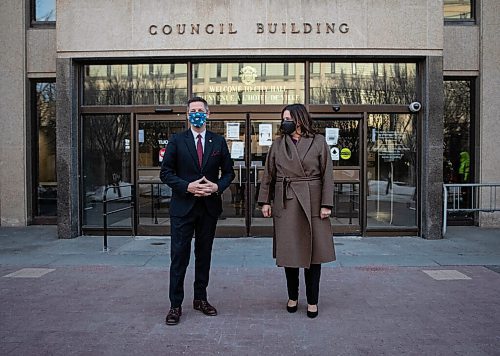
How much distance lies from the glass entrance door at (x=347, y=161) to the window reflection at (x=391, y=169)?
24cm

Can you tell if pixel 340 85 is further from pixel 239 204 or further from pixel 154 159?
pixel 154 159

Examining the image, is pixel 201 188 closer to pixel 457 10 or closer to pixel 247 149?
pixel 247 149

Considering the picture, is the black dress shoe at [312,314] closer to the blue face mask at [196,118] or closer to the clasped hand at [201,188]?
the clasped hand at [201,188]

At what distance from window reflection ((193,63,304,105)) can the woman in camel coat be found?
449 centimetres

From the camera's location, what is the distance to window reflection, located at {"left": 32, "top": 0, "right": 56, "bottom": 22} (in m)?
11.0

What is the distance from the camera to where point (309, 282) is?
5047 mm

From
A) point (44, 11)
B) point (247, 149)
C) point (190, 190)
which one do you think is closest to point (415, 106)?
point (247, 149)

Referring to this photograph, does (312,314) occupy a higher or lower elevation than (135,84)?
lower

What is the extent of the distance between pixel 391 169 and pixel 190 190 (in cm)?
580

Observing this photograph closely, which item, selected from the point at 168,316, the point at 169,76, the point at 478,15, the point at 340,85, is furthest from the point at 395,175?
the point at 168,316

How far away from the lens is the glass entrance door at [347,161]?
30.9 ft

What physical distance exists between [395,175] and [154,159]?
4.47m

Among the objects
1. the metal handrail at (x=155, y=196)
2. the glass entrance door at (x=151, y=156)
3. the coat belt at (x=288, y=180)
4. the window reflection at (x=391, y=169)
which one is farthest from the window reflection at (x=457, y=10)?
the coat belt at (x=288, y=180)

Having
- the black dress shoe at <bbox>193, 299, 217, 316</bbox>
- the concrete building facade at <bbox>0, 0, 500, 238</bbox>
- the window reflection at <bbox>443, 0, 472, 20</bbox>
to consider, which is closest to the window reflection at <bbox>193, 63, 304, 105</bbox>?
the concrete building facade at <bbox>0, 0, 500, 238</bbox>
